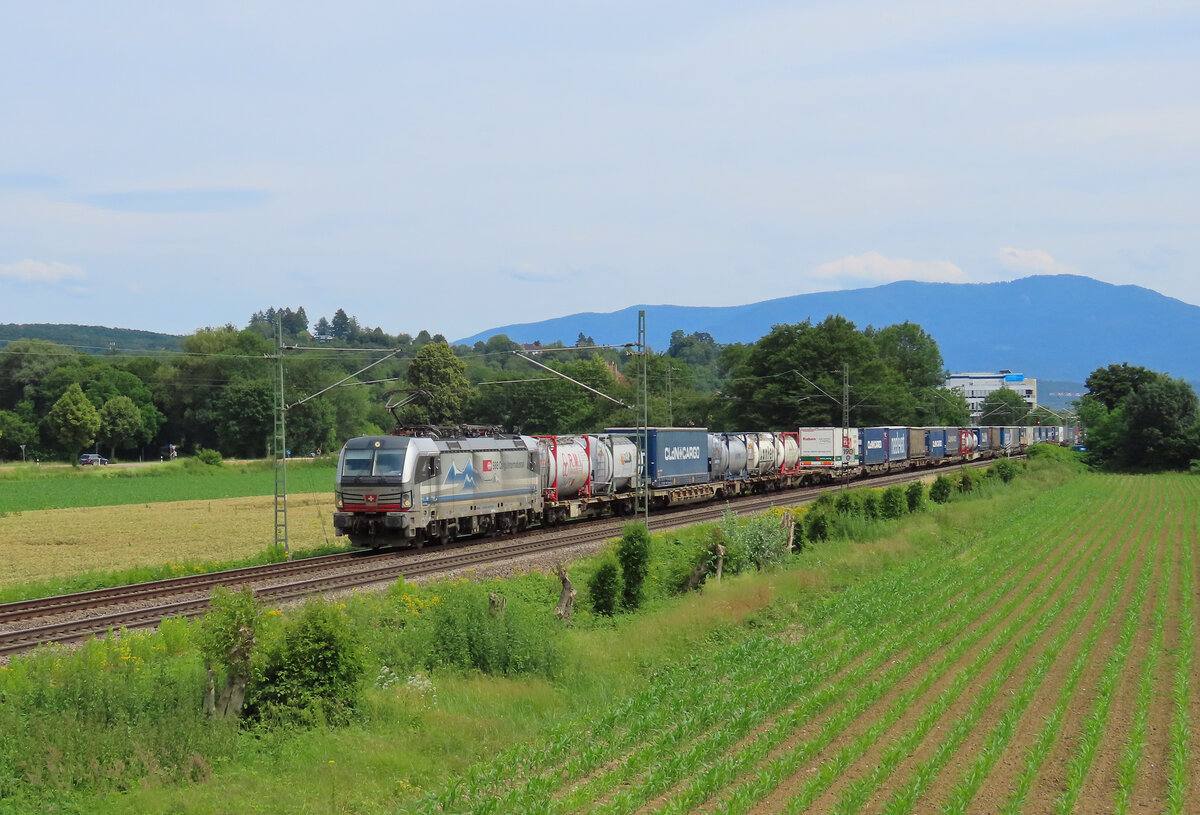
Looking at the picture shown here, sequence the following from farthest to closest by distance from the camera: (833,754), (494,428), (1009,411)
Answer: (1009,411) < (494,428) < (833,754)

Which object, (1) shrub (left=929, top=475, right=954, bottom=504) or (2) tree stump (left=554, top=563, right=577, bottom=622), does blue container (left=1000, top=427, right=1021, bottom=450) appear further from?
(2) tree stump (left=554, top=563, right=577, bottom=622)

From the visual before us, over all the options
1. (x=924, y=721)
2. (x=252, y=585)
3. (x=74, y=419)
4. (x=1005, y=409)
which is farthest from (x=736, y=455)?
(x=1005, y=409)

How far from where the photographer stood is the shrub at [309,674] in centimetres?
1254

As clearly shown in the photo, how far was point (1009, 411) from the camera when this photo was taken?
143 meters

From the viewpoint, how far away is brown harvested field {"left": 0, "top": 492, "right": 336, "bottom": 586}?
30594 mm

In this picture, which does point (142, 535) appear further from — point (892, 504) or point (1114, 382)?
point (1114, 382)

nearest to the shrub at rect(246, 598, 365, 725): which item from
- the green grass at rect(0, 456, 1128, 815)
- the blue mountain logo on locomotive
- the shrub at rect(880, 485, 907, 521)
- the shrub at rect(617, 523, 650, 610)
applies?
the green grass at rect(0, 456, 1128, 815)

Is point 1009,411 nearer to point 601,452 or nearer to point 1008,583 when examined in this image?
point 601,452

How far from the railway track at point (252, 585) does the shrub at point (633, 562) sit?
18.4 ft

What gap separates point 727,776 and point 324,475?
2931 inches

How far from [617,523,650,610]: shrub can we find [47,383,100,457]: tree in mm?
79630

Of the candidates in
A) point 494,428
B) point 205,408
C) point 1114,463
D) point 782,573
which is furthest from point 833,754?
point 205,408

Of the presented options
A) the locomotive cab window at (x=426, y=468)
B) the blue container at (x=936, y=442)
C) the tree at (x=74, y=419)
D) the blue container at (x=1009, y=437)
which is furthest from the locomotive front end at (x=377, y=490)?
the blue container at (x=1009, y=437)

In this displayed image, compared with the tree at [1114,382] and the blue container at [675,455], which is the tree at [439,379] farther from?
the tree at [1114,382]
